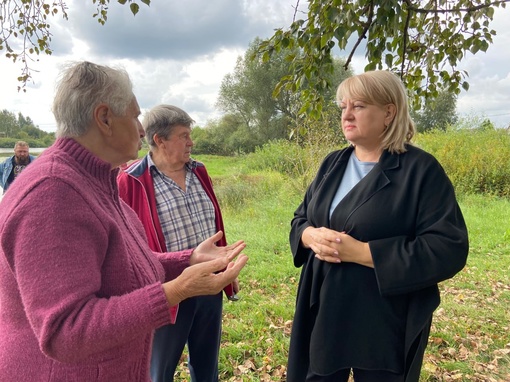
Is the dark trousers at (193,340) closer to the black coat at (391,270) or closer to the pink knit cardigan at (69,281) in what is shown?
the black coat at (391,270)

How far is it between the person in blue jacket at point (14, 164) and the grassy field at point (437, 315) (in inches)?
154

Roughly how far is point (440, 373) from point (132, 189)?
2.69 metres

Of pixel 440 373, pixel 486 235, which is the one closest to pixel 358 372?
pixel 440 373

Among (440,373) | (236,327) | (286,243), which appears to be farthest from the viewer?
(286,243)

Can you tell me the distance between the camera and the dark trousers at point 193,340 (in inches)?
85.4

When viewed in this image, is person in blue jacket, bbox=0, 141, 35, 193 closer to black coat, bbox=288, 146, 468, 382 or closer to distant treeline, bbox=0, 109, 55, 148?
distant treeline, bbox=0, 109, 55, 148

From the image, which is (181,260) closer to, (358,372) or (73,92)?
(73,92)

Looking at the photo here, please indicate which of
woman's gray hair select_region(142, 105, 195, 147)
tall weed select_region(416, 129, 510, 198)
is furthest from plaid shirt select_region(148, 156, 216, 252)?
tall weed select_region(416, 129, 510, 198)

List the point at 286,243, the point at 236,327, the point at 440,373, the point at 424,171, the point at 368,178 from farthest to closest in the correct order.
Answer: the point at 286,243
the point at 236,327
the point at 440,373
the point at 368,178
the point at 424,171

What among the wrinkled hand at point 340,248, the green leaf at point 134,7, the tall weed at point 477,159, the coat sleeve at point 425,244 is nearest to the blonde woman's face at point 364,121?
the coat sleeve at point 425,244

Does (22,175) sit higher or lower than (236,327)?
higher

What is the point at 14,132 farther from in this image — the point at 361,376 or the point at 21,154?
the point at 361,376

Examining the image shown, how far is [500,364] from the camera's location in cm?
290

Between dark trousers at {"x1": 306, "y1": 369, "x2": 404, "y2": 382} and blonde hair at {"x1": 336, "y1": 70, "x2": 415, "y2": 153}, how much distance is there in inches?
41.2
